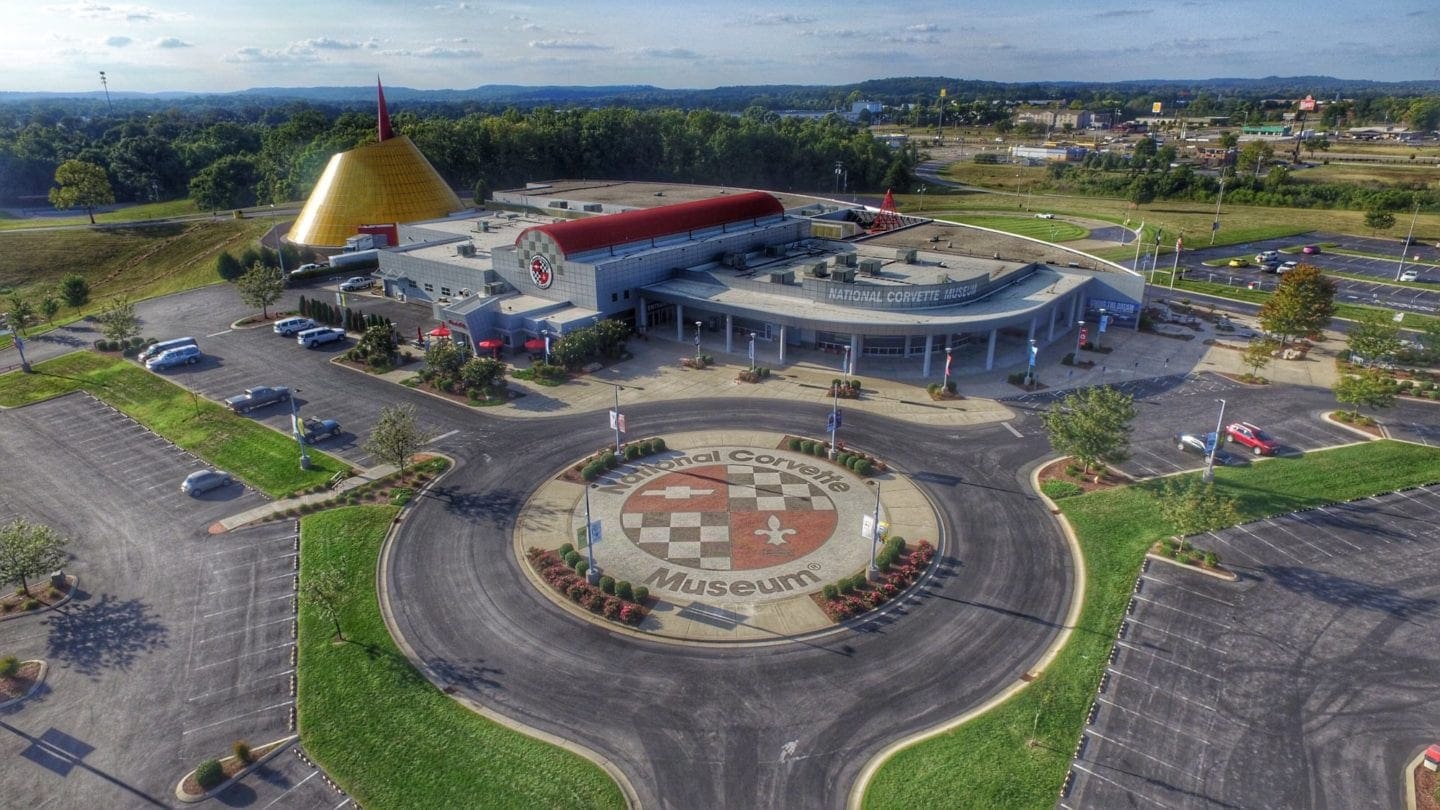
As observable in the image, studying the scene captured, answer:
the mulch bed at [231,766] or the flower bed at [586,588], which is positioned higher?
the flower bed at [586,588]

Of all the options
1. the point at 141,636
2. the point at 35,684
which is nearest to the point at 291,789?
the point at 141,636

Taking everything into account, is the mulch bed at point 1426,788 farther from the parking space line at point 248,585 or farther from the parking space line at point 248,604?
the parking space line at point 248,585

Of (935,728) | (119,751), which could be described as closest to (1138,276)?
(935,728)

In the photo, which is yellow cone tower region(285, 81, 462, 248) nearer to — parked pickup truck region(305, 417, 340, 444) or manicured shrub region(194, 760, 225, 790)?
parked pickup truck region(305, 417, 340, 444)

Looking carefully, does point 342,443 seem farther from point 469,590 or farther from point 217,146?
point 217,146

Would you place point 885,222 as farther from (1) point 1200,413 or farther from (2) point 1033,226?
(1) point 1200,413

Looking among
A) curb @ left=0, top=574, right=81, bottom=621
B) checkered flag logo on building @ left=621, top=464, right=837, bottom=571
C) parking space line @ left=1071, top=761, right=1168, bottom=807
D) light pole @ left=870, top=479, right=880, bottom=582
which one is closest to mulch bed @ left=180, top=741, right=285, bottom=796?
curb @ left=0, top=574, right=81, bottom=621

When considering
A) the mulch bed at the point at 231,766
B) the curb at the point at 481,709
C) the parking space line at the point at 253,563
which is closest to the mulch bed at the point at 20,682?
the parking space line at the point at 253,563
